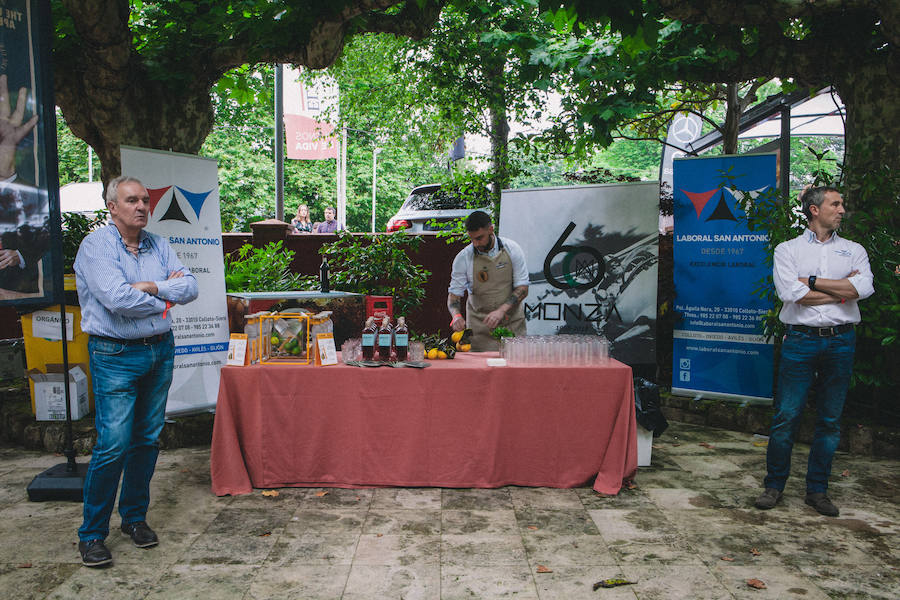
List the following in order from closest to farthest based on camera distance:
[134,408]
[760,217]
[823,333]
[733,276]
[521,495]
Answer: [134,408] < [823,333] < [521,495] < [760,217] < [733,276]

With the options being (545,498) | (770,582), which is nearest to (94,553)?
(545,498)

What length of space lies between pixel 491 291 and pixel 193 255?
2523 millimetres

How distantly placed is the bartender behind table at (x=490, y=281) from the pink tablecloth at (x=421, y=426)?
1.40 m

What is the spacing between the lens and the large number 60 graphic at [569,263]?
6.55 meters

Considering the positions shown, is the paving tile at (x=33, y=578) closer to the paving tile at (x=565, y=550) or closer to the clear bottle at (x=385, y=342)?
the clear bottle at (x=385, y=342)

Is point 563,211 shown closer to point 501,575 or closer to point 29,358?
point 501,575

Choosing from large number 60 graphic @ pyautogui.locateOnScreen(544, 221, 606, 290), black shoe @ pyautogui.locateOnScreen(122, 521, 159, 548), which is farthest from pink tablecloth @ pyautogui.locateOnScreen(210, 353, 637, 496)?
large number 60 graphic @ pyautogui.locateOnScreen(544, 221, 606, 290)

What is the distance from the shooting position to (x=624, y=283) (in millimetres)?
6492

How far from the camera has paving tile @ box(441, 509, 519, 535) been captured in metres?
3.81

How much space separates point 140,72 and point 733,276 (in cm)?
552

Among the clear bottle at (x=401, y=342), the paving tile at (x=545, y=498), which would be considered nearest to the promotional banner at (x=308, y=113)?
the clear bottle at (x=401, y=342)

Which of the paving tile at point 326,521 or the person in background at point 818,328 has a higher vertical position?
the person in background at point 818,328

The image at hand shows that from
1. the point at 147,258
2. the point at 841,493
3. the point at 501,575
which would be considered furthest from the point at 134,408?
the point at 841,493

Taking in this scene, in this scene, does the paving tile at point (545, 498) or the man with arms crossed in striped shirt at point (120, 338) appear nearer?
the man with arms crossed in striped shirt at point (120, 338)
